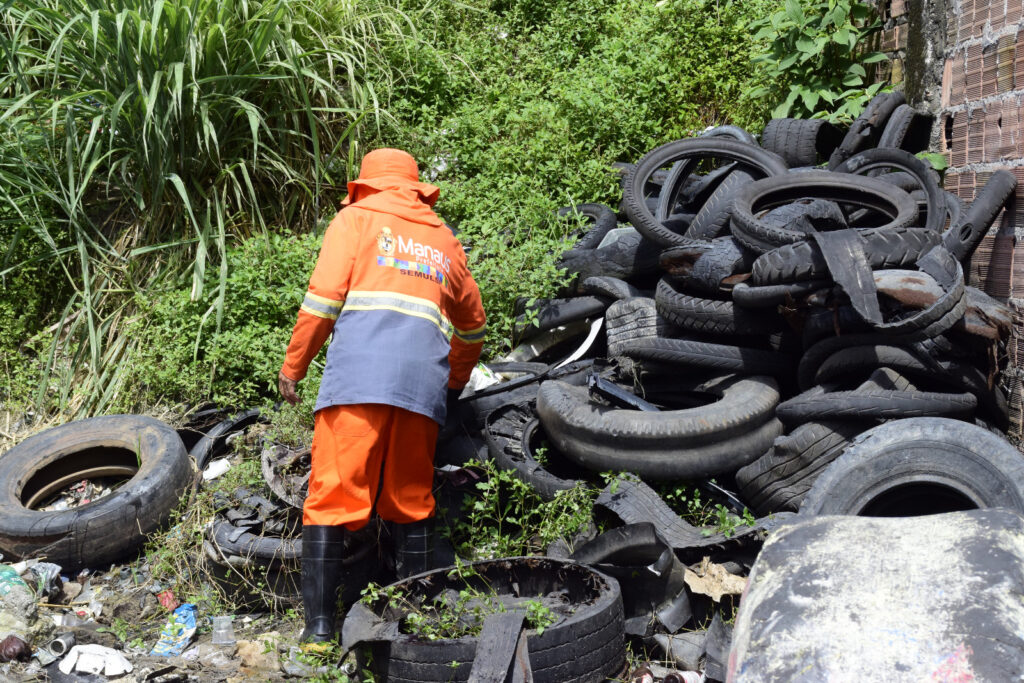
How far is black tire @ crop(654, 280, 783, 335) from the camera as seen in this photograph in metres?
4.38

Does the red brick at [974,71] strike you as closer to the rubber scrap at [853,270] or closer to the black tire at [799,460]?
the rubber scrap at [853,270]

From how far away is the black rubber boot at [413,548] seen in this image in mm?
3924

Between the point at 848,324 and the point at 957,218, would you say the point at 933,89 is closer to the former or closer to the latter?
the point at 957,218

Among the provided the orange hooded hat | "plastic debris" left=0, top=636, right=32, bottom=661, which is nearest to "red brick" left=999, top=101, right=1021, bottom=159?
the orange hooded hat

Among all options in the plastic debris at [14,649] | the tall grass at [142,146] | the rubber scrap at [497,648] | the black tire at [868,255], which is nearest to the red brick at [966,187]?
the black tire at [868,255]

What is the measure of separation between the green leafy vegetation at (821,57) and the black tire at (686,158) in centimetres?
123

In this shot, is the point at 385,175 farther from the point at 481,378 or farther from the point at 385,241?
the point at 481,378

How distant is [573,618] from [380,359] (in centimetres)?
127

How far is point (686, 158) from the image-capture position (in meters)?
5.54

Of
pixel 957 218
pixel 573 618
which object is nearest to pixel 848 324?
pixel 957 218

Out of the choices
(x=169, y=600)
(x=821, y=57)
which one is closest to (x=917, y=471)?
Result: (x=169, y=600)

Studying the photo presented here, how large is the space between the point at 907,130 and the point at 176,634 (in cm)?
474

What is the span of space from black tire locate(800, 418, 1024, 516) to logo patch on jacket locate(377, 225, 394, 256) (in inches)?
76.5

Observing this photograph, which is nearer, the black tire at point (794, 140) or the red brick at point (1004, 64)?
the red brick at point (1004, 64)
